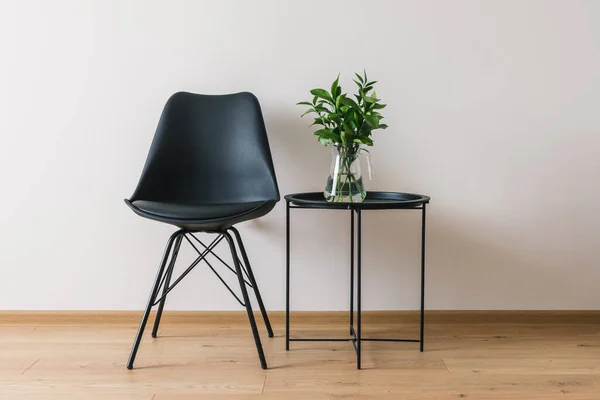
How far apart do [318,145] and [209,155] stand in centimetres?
45

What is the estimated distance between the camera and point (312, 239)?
2340 millimetres

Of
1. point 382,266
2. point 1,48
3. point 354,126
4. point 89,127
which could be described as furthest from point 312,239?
point 1,48

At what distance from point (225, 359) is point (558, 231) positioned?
1452 millimetres

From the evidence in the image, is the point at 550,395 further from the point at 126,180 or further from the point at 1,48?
the point at 1,48

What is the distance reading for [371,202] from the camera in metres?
1.90

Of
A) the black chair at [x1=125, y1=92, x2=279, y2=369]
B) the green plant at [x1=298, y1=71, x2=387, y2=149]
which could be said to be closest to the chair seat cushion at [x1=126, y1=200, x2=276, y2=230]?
the black chair at [x1=125, y1=92, x2=279, y2=369]

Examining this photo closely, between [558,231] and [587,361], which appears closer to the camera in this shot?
[587,361]

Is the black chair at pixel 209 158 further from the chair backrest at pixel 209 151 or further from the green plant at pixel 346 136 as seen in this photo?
the green plant at pixel 346 136

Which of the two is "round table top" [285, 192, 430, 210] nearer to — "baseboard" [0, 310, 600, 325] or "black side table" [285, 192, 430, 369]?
"black side table" [285, 192, 430, 369]

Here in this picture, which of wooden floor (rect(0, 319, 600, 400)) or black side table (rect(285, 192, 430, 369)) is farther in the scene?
black side table (rect(285, 192, 430, 369))

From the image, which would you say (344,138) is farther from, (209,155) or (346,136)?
(209,155)

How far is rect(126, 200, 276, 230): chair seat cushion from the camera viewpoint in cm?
177

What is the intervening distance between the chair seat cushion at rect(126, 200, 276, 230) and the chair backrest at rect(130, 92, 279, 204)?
0.24 m

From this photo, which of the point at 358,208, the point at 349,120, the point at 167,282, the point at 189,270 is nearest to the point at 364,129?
the point at 349,120
